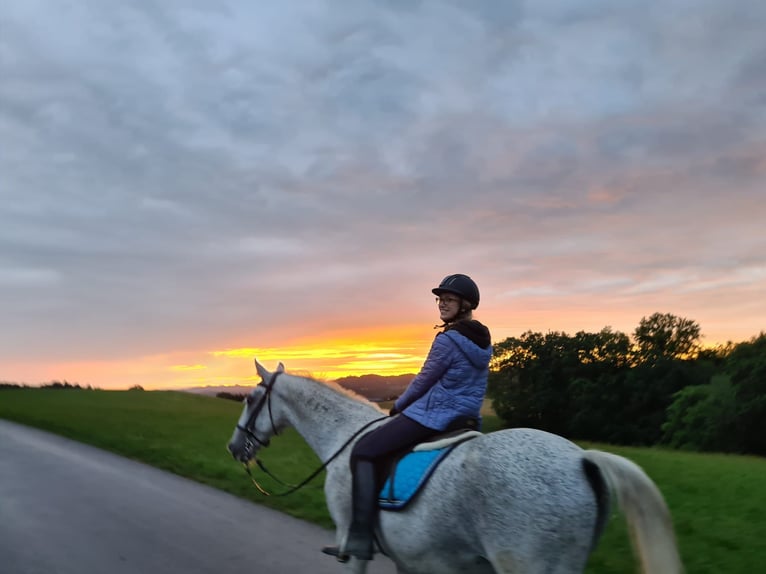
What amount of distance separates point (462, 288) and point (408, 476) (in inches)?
62.5

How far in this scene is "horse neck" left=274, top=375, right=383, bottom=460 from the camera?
5832 millimetres

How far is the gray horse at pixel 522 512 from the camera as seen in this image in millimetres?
3951

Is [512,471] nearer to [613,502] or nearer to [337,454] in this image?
[613,502]

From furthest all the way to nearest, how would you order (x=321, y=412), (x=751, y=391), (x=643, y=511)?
(x=751, y=391) < (x=321, y=412) < (x=643, y=511)

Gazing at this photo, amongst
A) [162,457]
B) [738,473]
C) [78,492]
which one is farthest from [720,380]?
[78,492]

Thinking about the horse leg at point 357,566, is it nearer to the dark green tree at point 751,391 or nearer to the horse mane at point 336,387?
the horse mane at point 336,387

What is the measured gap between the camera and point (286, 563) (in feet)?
22.9

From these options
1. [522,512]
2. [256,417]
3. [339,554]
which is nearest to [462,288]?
[522,512]

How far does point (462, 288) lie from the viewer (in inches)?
201

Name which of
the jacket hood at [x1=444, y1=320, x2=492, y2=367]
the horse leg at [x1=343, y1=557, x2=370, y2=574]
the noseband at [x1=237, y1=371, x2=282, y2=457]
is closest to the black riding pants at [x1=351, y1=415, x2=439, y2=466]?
the jacket hood at [x1=444, y1=320, x2=492, y2=367]

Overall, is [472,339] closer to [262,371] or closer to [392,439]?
[392,439]

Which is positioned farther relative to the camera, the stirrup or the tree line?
the tree line

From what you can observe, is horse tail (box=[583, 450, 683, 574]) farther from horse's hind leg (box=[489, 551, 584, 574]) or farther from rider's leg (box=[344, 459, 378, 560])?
rider's leg (box=[344, 459, 378, 560])

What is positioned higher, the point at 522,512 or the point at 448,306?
the point at 448,306
